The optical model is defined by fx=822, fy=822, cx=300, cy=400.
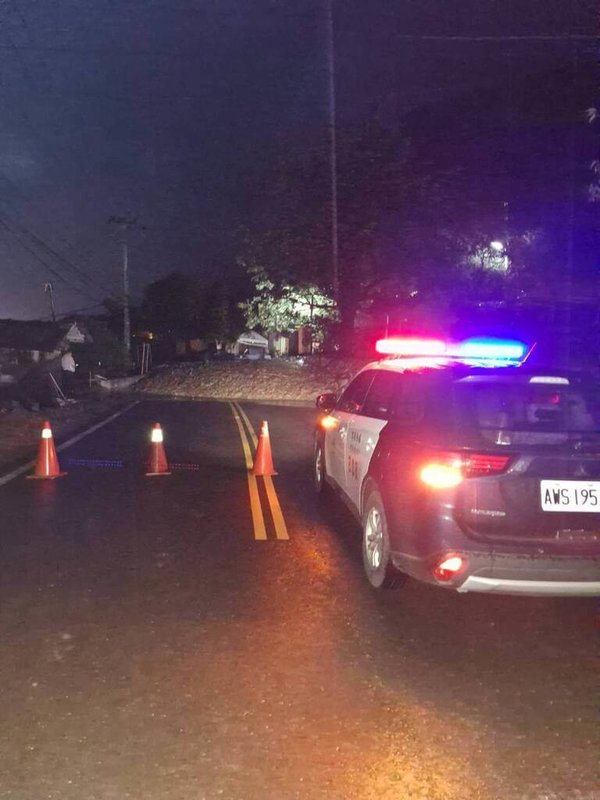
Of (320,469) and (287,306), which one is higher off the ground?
(287,306)

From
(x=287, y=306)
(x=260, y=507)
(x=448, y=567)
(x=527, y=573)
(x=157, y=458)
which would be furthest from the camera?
(x=287, y=306)

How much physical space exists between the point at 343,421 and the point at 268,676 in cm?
361

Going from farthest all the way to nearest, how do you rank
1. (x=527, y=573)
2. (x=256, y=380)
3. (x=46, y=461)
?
1. (x=256, y=380)
2. (x=46, y=461)
3. (x=527, y=573)

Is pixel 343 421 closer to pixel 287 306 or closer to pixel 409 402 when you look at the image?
pixel 409 402

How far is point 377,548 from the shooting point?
6074 mm

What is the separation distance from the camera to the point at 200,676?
451 cm

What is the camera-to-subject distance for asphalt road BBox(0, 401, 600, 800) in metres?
3.49

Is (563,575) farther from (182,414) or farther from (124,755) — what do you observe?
(182,414)

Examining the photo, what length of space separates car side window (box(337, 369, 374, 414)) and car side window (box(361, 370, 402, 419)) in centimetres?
19

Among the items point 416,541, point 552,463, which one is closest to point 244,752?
point 416,541

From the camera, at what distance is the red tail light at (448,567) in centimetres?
496

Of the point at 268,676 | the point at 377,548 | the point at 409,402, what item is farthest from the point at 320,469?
the point at 268,676

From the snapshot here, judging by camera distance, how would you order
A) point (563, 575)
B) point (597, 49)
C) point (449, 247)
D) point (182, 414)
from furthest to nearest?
1. point (449, 247)
2. point (182, 414)
3. point (597, 49)
4. point (563, 575)

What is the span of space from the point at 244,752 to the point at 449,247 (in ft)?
77.1
